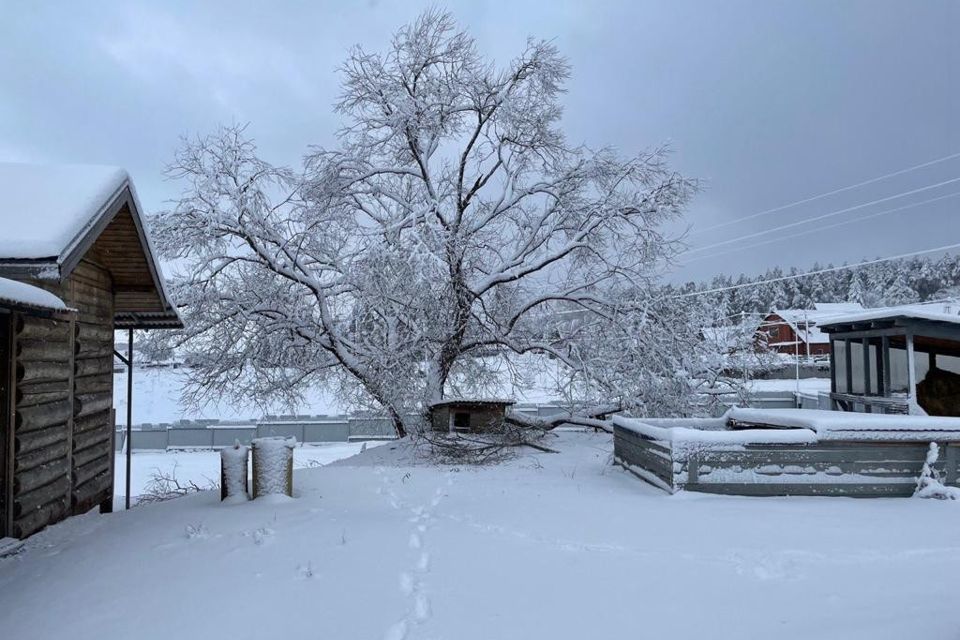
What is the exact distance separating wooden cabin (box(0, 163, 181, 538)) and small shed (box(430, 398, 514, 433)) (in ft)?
18.9

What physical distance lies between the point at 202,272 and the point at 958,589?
42.8 ft

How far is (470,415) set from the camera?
43.4 ft

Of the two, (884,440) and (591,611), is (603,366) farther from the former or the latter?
(591,611)

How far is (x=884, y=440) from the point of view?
22.5ft

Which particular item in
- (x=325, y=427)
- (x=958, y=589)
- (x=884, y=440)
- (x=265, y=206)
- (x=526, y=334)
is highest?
(x=265, y=206)

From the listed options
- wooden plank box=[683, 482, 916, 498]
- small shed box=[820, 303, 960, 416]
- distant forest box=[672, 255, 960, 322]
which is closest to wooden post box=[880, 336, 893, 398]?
small shed box=[820, 303, 960, 416]

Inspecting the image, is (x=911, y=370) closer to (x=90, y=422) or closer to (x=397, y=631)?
(x=397, y=631)

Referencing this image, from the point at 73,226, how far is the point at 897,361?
13856 millimetres

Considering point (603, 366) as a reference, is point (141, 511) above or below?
below

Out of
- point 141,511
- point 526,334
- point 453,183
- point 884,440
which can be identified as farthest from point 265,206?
point 884,440

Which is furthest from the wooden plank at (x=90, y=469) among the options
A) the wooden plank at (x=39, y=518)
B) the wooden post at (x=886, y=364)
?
the wooden post at (x=886, y=364)

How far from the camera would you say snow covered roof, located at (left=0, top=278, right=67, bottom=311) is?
4816mm

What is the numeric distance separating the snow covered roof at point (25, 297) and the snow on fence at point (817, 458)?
6.17 metres

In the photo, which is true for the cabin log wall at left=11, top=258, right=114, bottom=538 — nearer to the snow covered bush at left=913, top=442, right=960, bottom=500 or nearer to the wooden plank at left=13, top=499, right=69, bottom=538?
the wooden plank at left=13, top=499, right=69, bottom=538
